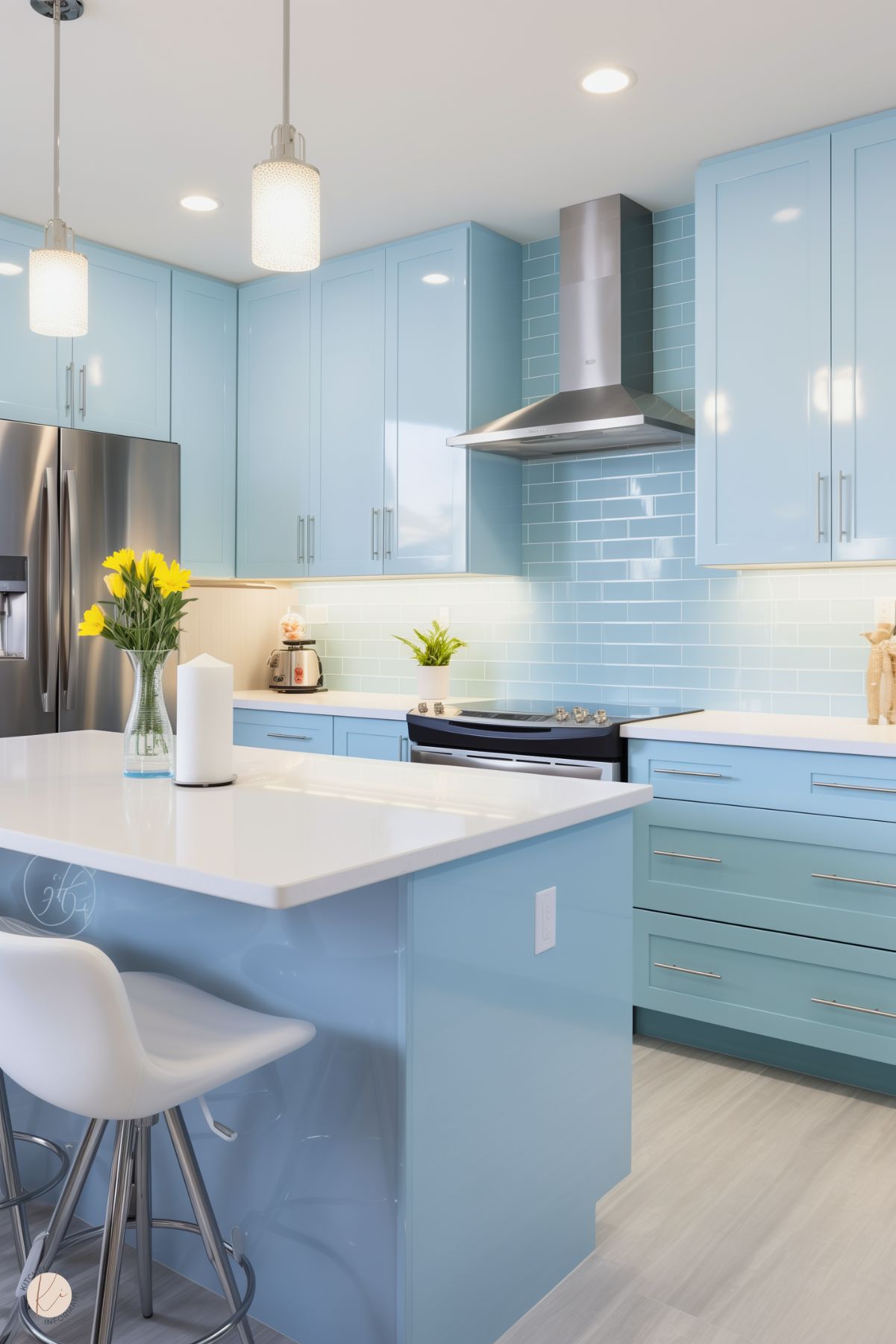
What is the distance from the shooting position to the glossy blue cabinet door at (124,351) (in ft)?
13.4

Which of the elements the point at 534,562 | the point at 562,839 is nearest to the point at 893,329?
the point at 534,562

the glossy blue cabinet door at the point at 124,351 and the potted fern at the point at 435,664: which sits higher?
the glossy blue cabinet door at the point at 124,351

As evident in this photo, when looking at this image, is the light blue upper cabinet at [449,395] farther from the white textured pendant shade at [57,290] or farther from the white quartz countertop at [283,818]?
the white textured pendant shade at [57,290]

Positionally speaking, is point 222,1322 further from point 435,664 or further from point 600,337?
point 600,337

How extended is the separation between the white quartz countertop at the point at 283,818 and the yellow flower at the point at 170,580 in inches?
15.3

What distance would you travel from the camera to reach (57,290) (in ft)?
6.75

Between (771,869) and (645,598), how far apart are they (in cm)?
120

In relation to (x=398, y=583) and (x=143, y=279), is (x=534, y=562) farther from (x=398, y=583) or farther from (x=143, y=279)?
(x=143, y=279)

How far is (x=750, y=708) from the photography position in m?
3.60

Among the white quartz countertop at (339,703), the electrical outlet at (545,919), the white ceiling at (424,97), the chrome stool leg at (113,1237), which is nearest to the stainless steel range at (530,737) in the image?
the white quartz countertop at (339,703)

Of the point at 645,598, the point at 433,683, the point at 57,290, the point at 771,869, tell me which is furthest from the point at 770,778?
the point at 57,290

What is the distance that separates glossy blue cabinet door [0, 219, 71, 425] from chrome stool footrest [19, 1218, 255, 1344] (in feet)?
9.32

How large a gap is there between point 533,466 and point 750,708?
1.26 meters

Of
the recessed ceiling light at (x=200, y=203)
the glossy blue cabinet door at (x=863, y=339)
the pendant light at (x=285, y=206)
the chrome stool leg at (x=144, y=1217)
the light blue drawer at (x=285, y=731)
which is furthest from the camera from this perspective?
the light blue drawer at (x=285, y=731)
